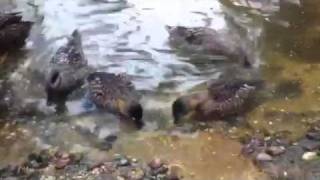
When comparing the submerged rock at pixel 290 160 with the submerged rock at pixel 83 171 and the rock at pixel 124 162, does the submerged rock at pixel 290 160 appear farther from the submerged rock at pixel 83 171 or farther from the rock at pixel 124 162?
the rock at pixel 124 162

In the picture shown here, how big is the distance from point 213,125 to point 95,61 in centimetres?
210

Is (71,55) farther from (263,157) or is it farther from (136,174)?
(263,157)

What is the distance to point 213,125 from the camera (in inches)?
291

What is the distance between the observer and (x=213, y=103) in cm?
740

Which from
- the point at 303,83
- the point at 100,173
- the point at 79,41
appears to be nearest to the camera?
the point at 100,173

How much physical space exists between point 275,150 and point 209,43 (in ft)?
7.71

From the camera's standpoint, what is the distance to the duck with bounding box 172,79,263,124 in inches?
290

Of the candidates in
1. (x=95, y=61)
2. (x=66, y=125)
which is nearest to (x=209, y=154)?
(x=66, y=125)

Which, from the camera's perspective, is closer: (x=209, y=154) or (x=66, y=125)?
(x=209, y=154)

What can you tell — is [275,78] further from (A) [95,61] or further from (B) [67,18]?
(B) [67,18]

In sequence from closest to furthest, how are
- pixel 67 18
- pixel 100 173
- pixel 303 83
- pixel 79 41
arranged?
pixel 100 173 < pixel 303 83 < pixel 79 41 < pixel 67 18

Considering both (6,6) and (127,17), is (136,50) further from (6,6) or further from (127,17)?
(6,6)

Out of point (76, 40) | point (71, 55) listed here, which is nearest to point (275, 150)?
point (71, 55)

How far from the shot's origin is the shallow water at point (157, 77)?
702 cm
